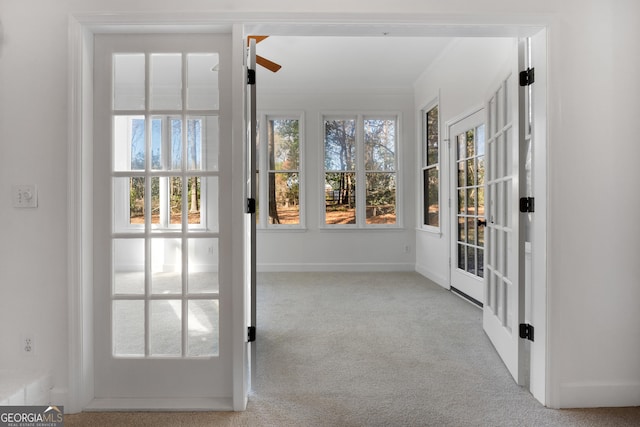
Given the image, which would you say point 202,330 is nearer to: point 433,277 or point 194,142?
point 194,142

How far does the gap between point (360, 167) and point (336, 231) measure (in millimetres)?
1046

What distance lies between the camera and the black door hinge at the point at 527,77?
2.22 m

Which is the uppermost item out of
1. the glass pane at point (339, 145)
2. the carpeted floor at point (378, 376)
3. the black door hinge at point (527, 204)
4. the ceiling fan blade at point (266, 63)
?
the ceiling fan blade at point (266, 63)

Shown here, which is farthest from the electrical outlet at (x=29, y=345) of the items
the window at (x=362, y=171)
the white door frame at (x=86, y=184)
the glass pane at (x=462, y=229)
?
the window at (x=362, y=171)

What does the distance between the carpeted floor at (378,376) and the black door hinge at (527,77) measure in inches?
66.8

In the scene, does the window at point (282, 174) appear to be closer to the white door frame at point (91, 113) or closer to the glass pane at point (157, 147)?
the glass pane at point (157, 147)

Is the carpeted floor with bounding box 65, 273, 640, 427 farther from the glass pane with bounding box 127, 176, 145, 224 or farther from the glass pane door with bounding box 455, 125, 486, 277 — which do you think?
the glass pane with bounding box 127, 176, 145, 224

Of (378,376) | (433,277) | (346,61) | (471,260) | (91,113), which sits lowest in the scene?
(378,376)

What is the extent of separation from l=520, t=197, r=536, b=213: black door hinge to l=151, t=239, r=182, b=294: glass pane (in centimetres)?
187

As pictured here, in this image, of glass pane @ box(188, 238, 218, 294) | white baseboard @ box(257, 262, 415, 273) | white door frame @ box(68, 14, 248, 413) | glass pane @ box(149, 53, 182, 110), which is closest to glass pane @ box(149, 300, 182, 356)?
glass pane @ box(188, 238, 218, 294)

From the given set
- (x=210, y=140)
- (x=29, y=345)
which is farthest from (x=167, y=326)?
(x=210, y=140)

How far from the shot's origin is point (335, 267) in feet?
20.5

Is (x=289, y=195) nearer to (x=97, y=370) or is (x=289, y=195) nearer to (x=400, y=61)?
(x=400, y=61)

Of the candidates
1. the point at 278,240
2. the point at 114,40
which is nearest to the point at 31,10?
the point at 114,40
